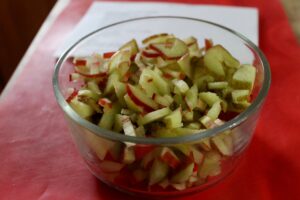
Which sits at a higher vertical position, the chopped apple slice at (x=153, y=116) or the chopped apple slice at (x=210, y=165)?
the chopped apple slice at (x=153, y=116)

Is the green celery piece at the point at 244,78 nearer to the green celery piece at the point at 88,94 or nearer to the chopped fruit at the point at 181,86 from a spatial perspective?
the chopped fruit at the point at 181,86

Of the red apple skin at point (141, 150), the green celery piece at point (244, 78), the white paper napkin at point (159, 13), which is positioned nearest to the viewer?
the red apple skin at point (141, 150)

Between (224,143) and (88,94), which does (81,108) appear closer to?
(88,94)

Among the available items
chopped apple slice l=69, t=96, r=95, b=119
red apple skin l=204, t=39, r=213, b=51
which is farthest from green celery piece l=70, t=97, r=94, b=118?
red apple skin l=204, t=39, r=213, b=51

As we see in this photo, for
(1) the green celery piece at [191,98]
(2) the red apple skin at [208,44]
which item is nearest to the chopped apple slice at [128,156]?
(1) the green celery piece at [191,98]

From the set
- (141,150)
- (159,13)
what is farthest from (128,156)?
(159,13)

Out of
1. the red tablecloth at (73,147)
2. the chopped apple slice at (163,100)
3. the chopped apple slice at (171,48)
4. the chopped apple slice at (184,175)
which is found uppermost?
the chopped apple slice at (171,48)

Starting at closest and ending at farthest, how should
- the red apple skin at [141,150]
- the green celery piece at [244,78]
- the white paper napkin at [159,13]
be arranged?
the red apple skin at [141,150] < the green celery piece at [244,78] < the white paper napkin at [159,13]

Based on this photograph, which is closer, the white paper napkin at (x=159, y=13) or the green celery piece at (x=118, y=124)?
the green celery piece at (x=118, y=124)
